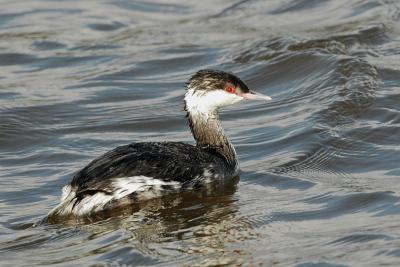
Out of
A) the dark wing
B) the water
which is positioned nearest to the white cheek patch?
the dark wing

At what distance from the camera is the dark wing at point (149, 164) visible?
325 inches

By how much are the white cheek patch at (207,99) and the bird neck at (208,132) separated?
5cm

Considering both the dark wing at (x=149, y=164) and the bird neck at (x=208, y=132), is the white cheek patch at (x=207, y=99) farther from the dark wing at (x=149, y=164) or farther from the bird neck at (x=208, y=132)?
the dark wing at (x=149, y=164)

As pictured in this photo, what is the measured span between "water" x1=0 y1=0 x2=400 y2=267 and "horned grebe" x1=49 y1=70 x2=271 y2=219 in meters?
0.14

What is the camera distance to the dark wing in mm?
8258

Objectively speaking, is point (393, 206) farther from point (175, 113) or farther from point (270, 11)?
point (270, 11)

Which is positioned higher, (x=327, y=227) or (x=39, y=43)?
(x=39, y=43)

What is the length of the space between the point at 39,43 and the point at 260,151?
538cm

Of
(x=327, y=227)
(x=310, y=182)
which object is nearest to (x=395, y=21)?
(x=310, y=182)

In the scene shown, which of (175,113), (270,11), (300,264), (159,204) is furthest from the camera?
(270,11)

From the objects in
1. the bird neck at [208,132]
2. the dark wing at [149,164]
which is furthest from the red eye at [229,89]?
the dark wing at [149,164]

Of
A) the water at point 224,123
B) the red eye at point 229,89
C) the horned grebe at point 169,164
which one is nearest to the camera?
the water at point 224,123

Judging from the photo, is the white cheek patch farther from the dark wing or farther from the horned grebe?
the dark wing

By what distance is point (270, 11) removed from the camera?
15.4 metres
